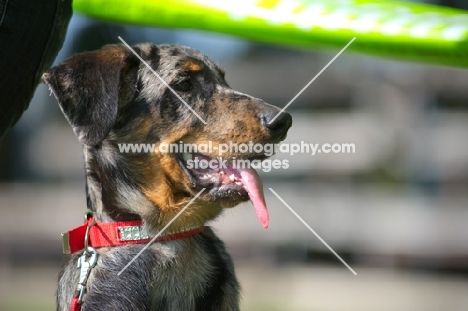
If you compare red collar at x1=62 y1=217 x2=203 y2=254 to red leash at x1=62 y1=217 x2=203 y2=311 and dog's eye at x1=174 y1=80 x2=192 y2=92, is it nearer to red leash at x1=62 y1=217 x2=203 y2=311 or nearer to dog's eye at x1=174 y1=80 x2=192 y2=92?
red leash at x1=62 y1=217 x2=203 y2=311

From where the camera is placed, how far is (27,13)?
302cm

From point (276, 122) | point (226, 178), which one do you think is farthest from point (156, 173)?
point (276, 122)

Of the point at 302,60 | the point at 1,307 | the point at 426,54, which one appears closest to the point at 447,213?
the point at 302,60

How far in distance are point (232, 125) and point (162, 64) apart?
0.53m

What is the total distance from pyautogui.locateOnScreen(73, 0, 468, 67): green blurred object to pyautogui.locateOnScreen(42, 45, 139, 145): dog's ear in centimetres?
59

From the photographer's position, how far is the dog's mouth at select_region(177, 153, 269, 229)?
349 centimetres

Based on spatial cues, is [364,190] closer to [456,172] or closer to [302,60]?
[456,172]

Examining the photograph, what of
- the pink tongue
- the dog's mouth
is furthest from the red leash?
the pink tongue

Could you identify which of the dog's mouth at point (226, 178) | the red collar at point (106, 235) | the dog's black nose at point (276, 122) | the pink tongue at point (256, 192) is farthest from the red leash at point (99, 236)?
the dog's black nose at point (276, 122)

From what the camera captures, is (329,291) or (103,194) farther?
(329,291)

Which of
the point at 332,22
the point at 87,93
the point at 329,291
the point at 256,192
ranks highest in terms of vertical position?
the point at 332,22

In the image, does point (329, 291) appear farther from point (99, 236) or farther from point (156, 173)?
point (99, 236)

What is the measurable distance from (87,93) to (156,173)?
1.57ft

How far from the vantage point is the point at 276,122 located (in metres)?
3.52
